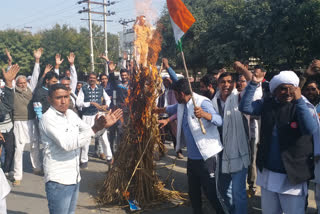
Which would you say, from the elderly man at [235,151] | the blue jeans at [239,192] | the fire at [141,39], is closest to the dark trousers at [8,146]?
the fire at [141,39]

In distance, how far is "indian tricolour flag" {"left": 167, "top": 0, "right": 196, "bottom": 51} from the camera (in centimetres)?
371

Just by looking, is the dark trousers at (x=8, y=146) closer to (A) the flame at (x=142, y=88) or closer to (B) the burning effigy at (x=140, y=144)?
(B) the burning effigy at (x=140, y=144)

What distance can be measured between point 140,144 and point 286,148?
2.28m

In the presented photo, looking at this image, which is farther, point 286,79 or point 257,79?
point 257,79

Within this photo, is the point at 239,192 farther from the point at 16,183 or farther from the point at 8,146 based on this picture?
the point at 8,146

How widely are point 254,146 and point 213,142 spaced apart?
154 centimetres

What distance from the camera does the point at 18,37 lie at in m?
40.0

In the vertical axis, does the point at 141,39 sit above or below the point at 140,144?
above

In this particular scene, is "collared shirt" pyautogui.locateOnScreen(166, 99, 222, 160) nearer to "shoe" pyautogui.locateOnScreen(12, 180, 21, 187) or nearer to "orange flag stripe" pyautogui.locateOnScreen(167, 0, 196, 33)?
"orange flag stripe" pyautogui.locateOnScreen(167, 0, 196, 33)

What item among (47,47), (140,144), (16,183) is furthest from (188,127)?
(47,47)

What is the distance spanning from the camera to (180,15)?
12.4 ft

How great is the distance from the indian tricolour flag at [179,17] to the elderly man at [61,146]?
1399mm

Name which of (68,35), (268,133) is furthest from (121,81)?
(68,35)

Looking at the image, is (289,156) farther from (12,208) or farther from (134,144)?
(12,208)
